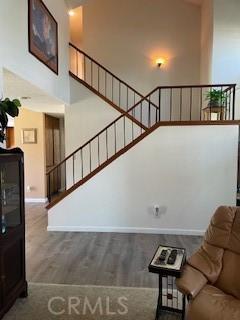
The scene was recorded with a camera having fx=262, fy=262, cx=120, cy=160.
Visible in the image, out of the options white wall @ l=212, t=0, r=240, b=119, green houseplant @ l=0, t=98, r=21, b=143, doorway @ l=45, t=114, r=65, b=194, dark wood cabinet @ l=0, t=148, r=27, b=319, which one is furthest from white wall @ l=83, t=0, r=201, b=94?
dark wood cabinet @ l=0, t=148, r=27, b=319

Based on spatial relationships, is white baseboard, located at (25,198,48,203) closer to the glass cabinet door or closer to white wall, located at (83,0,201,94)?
white wall, located at (83,0,201,94)

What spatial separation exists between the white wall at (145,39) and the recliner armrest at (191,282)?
5.88 m

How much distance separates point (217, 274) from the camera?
221 cm

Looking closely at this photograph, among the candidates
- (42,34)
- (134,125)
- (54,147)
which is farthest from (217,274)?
(54,147)

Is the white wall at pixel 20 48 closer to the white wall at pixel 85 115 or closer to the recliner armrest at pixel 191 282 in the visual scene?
the white wall at pixel 85 115

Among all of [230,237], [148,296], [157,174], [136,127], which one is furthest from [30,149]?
[230,237]

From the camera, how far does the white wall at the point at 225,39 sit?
5746 millimetres

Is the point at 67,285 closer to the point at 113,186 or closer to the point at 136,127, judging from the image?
the point at 113,186

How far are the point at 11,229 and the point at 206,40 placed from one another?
20.4ft

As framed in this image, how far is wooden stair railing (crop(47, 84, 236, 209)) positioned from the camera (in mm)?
4805

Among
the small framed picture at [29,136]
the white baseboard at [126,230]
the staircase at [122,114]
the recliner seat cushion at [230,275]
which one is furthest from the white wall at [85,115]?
the recliner seat cushion at [230,275]

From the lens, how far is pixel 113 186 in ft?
16.0

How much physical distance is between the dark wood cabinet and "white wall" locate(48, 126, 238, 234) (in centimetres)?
224

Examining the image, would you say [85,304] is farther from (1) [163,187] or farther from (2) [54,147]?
(2) [54,147]
